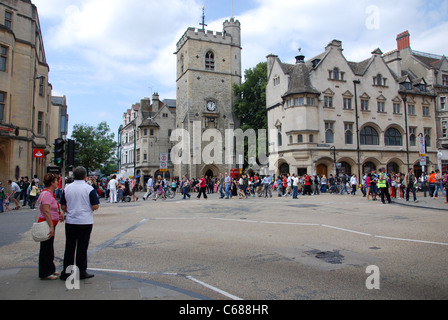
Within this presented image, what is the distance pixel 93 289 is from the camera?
433 cm

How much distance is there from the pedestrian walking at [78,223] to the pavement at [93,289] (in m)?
0.29

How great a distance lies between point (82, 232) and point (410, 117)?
44.1 metres

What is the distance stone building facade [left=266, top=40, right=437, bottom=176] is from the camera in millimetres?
34875

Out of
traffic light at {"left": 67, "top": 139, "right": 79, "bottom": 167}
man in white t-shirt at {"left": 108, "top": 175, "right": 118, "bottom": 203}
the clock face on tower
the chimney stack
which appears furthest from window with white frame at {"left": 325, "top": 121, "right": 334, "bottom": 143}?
traffic light at {"left": 67, "top": 139, "right": 79, "bottom": 167}

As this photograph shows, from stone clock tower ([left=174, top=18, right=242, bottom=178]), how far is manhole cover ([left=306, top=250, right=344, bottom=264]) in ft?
130

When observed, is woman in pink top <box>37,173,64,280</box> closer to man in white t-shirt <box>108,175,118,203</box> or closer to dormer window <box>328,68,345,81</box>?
man in white t-shirt <box>108,175,118,203</box>

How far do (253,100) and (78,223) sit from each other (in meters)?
44.9

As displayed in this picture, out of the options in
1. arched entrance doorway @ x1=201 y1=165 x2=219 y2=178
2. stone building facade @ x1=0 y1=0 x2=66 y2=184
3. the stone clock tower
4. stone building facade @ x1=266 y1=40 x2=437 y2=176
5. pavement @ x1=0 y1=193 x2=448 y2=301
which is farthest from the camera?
arched entrance doorway @ x1=201 y1=165 x2=219 y2=178

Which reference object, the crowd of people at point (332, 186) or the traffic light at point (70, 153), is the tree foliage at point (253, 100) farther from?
the traffic light at point (70, 153)

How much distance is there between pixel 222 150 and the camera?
161ft

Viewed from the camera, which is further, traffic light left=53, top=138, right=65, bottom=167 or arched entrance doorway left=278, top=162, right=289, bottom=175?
arched entrance doorway left=278, top=162, right=289, bottom=175

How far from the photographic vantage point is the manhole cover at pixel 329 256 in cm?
607

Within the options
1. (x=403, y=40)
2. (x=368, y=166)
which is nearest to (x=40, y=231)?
(x=368, y=166)
